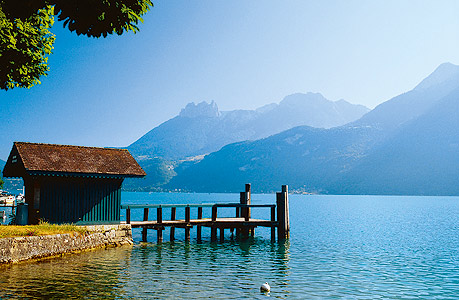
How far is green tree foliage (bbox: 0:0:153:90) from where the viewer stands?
10.9 meters

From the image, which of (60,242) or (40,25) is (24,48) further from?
(60,242)

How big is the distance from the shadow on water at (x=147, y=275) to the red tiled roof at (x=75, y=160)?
216 inches

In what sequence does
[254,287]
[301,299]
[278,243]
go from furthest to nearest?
[278,243] → [254,287] → [301,299]

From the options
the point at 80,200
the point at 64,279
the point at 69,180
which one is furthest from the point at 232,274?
the point at 69,180

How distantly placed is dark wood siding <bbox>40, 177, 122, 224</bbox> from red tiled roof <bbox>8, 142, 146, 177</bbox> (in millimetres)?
844

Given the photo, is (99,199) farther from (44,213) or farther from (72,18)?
(72,18)

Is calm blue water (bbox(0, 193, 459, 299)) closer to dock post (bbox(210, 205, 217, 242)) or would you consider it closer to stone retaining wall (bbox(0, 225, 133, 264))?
stone retaining wall (bbox(0, 225, 133, 264))

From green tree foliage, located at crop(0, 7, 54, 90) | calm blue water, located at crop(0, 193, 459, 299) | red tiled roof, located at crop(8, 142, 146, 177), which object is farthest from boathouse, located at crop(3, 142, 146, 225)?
green tree foliage, located at crop(0, 7, 54, 90)

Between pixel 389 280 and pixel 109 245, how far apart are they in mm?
17877

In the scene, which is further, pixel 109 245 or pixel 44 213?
pixel 109 245

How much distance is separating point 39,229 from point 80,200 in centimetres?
454

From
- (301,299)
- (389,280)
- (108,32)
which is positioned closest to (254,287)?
(301,299)

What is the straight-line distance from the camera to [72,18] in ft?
Result: 36.7

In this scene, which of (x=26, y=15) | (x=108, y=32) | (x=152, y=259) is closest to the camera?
(x=26, y=15)
